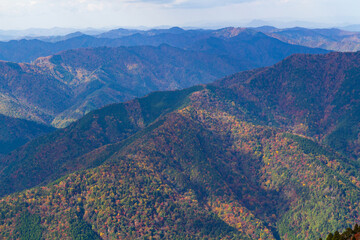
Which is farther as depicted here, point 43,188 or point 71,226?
point 43,188

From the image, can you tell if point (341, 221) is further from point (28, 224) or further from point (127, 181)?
point (28, 224)

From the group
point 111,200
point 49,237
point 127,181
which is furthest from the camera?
point 127,181

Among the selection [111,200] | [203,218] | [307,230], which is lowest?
[307,230]

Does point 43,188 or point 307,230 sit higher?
point 43,188

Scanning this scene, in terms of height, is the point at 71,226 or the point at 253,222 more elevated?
the point at 71,226

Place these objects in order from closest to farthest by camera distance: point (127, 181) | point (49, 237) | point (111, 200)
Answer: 1. point (49, 237)
2. point (111, 200)
3. point (127, 181)

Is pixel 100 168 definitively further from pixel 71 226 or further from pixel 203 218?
pixel 203 218

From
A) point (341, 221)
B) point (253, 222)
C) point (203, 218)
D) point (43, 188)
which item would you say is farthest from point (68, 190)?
point (341, 221)

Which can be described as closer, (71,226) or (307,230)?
(71,226)

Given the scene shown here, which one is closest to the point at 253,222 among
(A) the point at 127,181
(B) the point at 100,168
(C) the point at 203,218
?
(C) the point at 203,218
